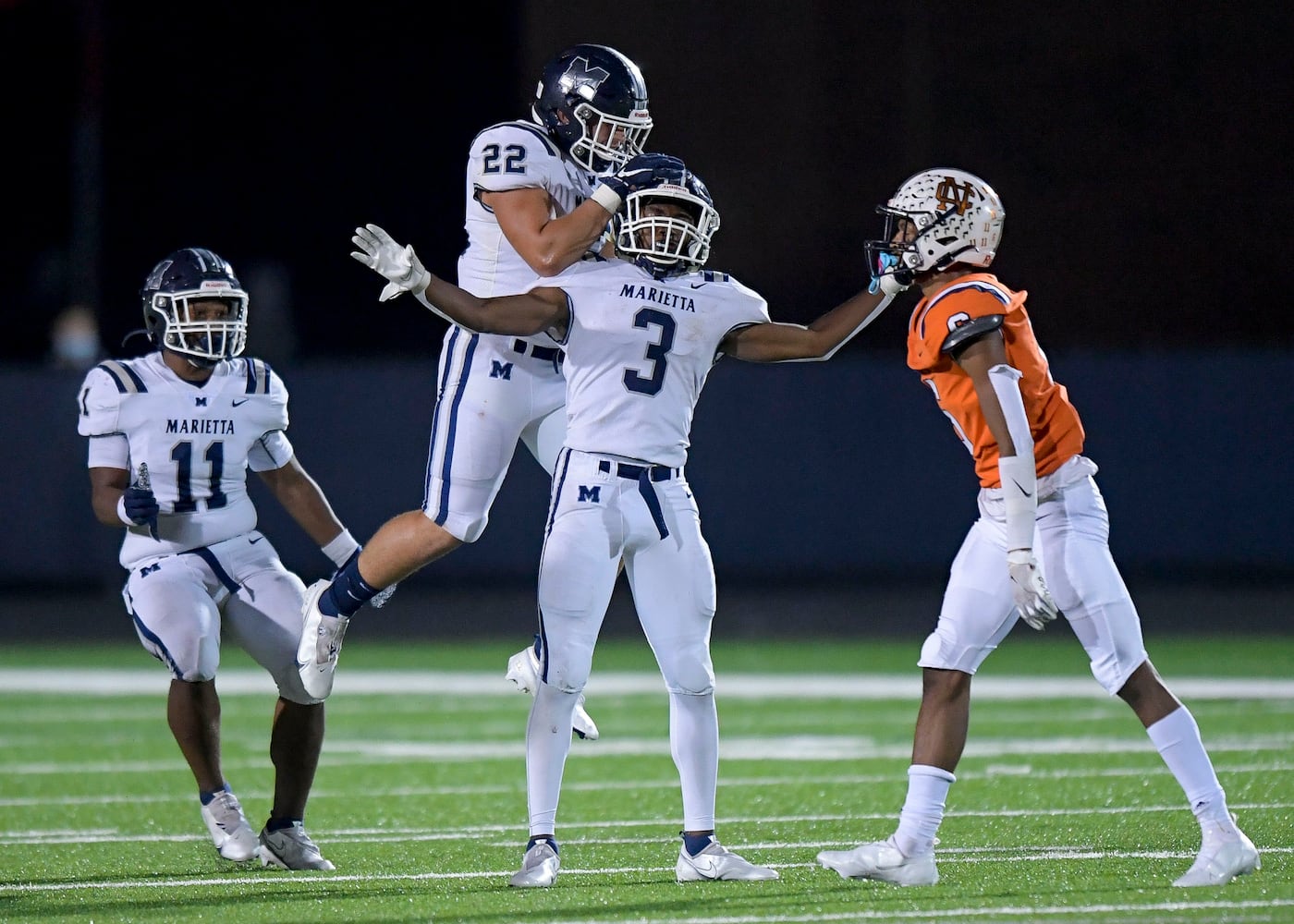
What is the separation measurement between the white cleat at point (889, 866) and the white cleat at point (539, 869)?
0.72 metres

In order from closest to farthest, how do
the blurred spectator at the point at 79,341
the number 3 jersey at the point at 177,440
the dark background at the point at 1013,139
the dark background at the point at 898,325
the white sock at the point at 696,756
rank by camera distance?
the white sock at the point at 696,756 → the number 3 jersey at the point at 177,440 → the dark background at the point at 898,325 → the dark background at the point at 1013,139 → the blurred spectator at the point at 79,341

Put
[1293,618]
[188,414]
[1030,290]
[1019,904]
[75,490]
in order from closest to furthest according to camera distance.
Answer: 1. [1019,904]
2. [188,414]
3. [1293,618]
4. [75,490]
5. [1030,290]

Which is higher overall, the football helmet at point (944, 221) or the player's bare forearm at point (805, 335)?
the football helmet at point (944, 221)

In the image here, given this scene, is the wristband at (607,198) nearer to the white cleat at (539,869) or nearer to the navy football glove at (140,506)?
the navy football glove at (140,506)

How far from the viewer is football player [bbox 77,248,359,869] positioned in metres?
5.34

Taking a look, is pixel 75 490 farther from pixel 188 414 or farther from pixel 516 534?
pixel 188 414

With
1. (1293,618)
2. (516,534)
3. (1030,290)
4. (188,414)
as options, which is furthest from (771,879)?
(1030,290)

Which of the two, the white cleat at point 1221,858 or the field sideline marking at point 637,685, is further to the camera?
the field sideline marking at point 637,685

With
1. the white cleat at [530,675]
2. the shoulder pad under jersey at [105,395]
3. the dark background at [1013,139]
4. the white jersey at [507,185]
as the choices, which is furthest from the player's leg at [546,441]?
the dark background at [1013,139]

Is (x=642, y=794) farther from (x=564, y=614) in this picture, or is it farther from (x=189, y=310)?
(x=189, y=310)

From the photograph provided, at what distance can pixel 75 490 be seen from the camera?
13898 millimetres

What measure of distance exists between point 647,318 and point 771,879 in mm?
1459

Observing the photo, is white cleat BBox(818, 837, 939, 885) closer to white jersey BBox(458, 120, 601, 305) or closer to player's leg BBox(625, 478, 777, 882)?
player's leg BBox(625, 478, 777, 882)

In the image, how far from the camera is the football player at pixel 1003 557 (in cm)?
457
